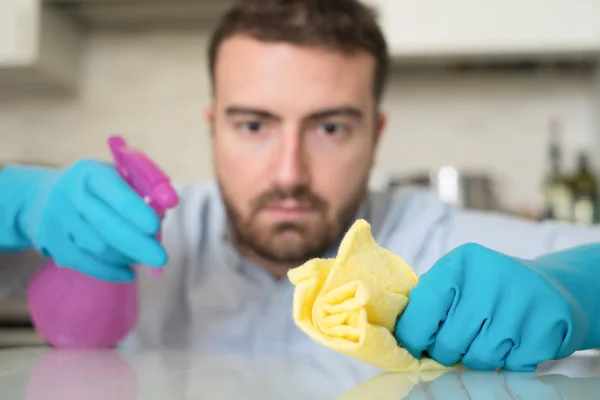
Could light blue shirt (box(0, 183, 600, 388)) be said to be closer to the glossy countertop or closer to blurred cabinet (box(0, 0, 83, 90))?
the glossy countertop

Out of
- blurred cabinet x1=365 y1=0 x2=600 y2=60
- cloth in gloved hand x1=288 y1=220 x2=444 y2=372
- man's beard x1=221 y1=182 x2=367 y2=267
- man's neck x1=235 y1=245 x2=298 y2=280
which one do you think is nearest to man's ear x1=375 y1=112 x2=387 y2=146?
man's beard x1=221 y1=182 x2=367 y2=267

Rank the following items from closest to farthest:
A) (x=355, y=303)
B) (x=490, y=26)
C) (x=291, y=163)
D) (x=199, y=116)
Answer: (x=355, y=303) < (x=291, y=163) < (x=490, y=26) < (x=199, y=116)

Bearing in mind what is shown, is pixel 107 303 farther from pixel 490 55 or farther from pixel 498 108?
pixel 498 108

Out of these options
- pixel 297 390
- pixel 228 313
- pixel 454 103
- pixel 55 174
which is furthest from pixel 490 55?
pixel 297 390

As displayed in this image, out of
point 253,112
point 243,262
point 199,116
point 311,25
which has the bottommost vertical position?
point 243,262

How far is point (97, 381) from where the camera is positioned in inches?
13.0

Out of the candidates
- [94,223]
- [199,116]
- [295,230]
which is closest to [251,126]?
[295,230]

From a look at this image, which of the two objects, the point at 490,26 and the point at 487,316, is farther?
the point at 490,26

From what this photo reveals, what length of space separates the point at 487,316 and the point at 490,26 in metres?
0.97

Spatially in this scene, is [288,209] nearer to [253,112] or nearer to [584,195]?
[253,112]

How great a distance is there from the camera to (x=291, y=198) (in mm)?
763

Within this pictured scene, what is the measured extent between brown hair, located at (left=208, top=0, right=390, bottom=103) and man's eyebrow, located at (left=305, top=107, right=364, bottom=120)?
6 cm

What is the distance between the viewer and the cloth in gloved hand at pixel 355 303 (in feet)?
1.05

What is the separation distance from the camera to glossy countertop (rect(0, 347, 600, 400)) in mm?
293
